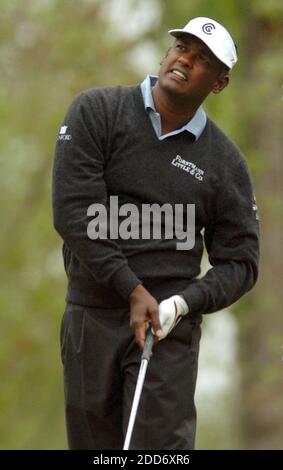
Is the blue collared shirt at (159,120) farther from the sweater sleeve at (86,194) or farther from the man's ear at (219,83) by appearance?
the sweater sleeve at (86,194)

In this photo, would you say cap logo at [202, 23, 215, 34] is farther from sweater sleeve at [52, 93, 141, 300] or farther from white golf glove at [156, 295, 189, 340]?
white golf glove at [156, 295, 189, 340]

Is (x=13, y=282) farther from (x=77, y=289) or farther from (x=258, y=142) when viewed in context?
(x=77, y=289)

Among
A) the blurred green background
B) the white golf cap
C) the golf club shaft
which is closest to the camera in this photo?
the golf club shaft

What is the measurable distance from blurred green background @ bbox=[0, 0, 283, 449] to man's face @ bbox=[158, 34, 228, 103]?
915 cm

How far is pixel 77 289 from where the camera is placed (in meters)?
6.30

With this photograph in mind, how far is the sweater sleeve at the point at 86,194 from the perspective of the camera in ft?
19.8

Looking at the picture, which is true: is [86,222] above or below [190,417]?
above

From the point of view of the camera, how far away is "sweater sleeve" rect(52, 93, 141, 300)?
6031mm

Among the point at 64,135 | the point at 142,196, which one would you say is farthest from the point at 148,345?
the point at 64,135

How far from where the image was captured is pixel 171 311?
19.8 feet

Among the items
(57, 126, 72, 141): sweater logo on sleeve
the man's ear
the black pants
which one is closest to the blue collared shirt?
the man's ear

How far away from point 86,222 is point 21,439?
13.1m

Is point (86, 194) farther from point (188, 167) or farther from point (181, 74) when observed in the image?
point (181, 74)
